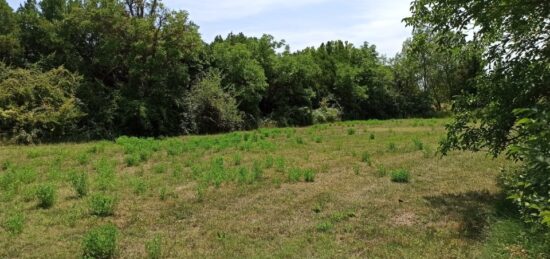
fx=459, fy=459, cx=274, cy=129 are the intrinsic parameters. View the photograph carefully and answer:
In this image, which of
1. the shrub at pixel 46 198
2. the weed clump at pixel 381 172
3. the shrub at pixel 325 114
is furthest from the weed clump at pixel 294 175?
the shrub at pixel 325 114

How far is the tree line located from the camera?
22109 millimetres

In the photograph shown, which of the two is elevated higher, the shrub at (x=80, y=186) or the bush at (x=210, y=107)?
the bush at (x=210, y=107)

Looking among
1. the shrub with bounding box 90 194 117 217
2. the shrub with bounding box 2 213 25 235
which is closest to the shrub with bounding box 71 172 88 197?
the shrub with bounding box 90 194 117 217

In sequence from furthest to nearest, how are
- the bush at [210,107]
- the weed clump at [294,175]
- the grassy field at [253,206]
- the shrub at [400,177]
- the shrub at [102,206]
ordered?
the bush at [210,107] → the weed clump at [294,175] → the shrub at [400,177] → the shrub at [102,206] → the grassy field at [253,206]

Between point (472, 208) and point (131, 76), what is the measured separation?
2222 cm

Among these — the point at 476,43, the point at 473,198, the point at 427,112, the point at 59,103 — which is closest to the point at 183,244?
the point at 473,198

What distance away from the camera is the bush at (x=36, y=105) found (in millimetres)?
20688

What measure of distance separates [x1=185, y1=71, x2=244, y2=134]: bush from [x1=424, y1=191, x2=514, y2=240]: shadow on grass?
2059 cm

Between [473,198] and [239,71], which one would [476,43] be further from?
[239,71]

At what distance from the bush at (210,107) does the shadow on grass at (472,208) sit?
67.6 feet

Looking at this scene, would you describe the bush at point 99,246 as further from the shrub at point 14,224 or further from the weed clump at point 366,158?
the weed clump at point 366,158

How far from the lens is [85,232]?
745cm

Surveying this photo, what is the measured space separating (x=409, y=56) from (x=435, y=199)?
3.22 meters

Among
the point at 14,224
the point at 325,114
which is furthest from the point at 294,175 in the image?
the point at 325,114
